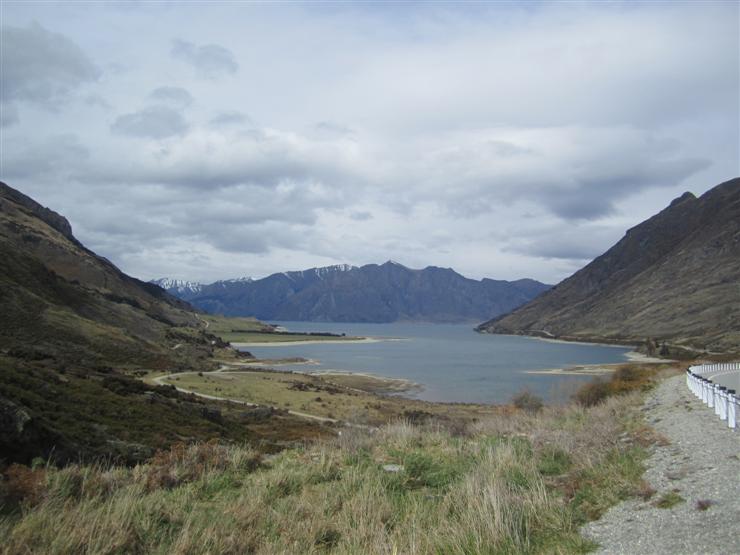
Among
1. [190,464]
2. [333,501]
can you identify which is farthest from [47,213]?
[333,501]

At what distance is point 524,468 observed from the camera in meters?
9.86

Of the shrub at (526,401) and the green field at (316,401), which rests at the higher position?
the shrub at (526,401)

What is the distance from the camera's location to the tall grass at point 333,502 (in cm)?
635

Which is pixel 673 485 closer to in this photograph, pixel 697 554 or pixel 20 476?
pixel 697 554

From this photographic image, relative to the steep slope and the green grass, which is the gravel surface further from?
the steep slope

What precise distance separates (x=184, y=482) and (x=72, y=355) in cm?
4831

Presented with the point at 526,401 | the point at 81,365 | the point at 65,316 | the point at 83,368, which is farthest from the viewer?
the point at 65,316

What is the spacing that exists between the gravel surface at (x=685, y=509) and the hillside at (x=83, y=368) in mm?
9877

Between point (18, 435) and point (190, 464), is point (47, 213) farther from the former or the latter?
point (190, 464)

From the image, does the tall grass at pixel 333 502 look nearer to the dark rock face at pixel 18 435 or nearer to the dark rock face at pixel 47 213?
the dark rock face at pixel 18 435

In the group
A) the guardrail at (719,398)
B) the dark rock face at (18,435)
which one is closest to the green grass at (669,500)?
the guardrail at (719,398)

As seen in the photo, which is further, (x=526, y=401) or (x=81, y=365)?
(x=81, y=365)

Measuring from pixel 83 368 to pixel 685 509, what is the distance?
38646 millimetres

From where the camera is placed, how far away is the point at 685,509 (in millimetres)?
7258
